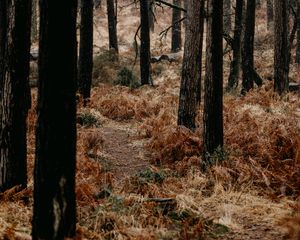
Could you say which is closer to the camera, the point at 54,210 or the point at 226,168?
the point at 54,210

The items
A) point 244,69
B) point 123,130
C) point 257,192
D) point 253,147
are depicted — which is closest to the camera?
point 257,192

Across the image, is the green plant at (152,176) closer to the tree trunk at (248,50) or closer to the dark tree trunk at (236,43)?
the tree trunk at (248,50)

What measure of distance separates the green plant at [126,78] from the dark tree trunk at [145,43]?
1.79 feet

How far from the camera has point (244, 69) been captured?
16438mm

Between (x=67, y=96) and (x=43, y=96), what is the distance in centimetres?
20

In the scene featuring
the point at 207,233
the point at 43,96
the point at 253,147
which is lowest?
the point at 207,233

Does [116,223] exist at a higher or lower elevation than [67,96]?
lower

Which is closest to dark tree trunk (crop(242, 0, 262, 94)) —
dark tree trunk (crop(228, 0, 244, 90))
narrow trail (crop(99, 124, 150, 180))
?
dark tree trunk (crop(228, 0, 244, 90))

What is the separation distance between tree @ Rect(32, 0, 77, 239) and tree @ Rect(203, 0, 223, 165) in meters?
3.58

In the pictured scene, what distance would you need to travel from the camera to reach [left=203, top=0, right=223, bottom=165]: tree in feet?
22.7

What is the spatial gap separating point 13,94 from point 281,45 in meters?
10.6

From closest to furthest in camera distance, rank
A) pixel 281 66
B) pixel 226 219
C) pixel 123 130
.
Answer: pixel 226 219 → pixel 123 130 → pixel 281 66

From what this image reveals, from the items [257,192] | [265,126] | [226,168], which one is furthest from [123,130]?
[257,192]

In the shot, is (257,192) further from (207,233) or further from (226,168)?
(207,233)
